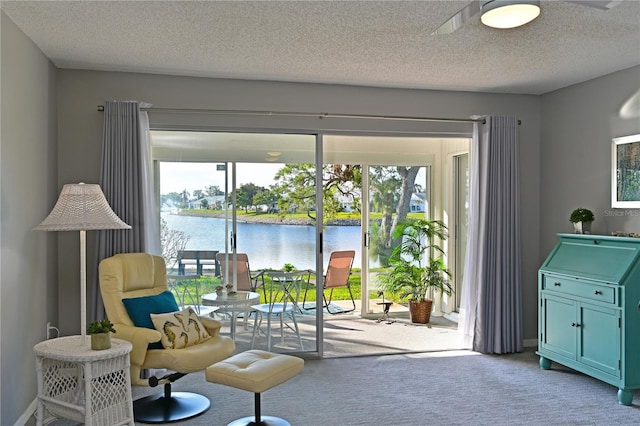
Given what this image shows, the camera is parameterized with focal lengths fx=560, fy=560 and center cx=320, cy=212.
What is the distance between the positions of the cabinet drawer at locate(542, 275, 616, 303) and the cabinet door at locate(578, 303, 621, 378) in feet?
0.26

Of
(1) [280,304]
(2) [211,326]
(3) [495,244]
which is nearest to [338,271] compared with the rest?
(1) [280,304]

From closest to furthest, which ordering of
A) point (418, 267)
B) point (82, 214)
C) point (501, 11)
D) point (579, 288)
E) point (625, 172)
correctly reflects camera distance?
point (501, 11) < point (82, 214) < point (579, 288) < point (625, 172) < point (418, 267)

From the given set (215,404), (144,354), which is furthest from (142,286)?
(215,404)

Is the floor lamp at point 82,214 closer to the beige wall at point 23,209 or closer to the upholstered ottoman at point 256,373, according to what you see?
the beige wall at point 23,209

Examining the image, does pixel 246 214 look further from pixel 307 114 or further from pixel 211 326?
pixel 211 326

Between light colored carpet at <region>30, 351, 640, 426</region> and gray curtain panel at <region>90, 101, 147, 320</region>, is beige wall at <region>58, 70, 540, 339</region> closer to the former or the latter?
gray curtain panel at <region>90, 101, 147, 320</region>

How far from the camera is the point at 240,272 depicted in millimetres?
5082

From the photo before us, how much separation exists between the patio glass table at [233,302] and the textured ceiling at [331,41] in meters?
1.95

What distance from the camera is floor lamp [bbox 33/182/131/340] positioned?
3.46 m

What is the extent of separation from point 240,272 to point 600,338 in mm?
2992

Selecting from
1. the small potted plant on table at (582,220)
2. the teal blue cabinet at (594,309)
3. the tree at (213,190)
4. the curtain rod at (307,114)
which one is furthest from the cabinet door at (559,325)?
the tree at (213,190)

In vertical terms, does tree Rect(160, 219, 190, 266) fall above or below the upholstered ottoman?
above

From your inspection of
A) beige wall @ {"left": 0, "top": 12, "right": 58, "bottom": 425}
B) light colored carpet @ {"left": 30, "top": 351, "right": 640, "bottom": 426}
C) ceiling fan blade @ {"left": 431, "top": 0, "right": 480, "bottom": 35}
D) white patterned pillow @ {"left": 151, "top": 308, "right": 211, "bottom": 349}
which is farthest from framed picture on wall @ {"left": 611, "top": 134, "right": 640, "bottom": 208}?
beige wall @ {"left": 0, "top": 12, "right": 58, "bottom": 425}

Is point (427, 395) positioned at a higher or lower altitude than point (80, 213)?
lower
